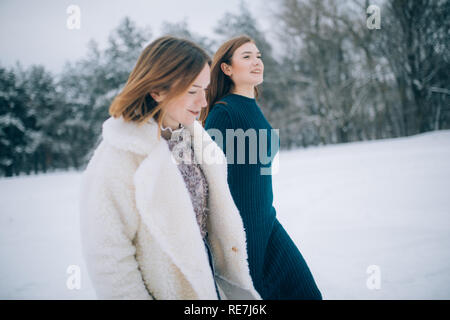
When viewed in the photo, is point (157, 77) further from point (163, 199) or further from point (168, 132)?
point (163, 199)

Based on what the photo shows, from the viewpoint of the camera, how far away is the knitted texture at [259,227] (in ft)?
4.88

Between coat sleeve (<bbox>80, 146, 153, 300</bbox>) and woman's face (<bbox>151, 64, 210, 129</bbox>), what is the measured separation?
354mm

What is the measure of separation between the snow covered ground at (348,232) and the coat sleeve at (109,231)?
1944 mm

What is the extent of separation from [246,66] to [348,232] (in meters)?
2.74

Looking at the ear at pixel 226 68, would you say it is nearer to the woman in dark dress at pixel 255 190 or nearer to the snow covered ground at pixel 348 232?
the woman in dark dress at pixel 255 190

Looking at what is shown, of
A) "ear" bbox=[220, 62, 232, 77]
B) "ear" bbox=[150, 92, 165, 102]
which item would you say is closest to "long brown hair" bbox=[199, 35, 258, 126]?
"ear" bbox=[220, 62, 232, 77]

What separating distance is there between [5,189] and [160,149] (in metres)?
10.4

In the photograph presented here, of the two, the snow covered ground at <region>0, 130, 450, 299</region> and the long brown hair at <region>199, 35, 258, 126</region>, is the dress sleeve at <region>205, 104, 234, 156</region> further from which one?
the snow covered ground at <region>0, 130, 450, 299</region>

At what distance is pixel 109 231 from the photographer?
833 millimetres

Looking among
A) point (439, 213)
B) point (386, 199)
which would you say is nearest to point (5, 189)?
point (386, 199)

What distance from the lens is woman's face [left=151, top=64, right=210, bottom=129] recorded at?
42.6 inches

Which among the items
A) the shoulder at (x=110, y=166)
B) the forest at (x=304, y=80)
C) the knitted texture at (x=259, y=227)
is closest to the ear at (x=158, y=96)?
the shoulder at (x=110, y=166)

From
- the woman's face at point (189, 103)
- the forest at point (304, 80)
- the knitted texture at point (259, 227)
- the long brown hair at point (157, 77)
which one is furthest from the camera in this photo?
the forest at point (304, 80)

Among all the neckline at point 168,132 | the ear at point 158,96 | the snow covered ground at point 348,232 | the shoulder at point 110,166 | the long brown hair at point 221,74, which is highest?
the long brown hair at point 221,74
